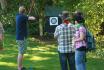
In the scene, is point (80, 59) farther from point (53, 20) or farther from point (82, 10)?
point (53, 20)

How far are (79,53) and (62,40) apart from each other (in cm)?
59

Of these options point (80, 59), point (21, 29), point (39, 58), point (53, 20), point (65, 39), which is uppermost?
point (53, 20)

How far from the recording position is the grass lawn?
40.0 ft

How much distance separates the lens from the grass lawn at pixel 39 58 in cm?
1220

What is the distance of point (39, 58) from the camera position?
14.0 metres

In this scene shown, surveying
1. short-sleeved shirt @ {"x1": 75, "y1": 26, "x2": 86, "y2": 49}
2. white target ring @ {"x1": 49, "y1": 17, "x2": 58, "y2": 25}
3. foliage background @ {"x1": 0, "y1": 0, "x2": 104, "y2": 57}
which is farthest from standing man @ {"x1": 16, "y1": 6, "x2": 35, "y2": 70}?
white target ring @ {"x1": 49, "y1": 17, "x2": 58, "y2": 25}

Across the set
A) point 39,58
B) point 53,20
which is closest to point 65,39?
point 39,58

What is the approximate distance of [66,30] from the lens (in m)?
9.36

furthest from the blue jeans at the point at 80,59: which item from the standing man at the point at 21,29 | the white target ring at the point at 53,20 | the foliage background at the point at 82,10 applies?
the white target ring at the point at 53,20

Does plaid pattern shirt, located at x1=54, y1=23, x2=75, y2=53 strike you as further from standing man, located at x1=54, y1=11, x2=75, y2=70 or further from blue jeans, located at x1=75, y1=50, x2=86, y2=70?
blue jeans, located at x1=75, y1=50, x2=86, y2=70

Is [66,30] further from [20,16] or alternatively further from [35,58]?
[35,58]

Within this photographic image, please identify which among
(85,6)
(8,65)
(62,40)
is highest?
(85,6)

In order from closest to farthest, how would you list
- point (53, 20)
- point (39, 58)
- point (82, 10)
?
point (39, 58), point (82, 10), point (53, 20)

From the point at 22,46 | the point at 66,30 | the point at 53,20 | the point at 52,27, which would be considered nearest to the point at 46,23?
the point at 52,27
